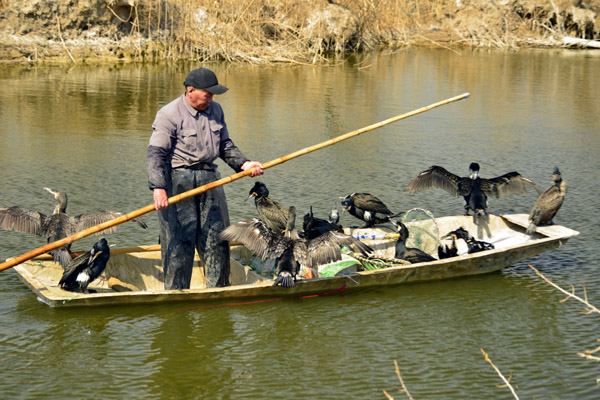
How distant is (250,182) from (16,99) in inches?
311

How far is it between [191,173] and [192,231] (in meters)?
0.53

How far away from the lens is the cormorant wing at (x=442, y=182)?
8.77 m

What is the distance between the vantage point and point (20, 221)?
7.04 m

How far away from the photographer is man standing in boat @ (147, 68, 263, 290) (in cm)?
620

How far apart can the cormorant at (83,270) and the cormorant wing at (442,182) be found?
4.10 metres

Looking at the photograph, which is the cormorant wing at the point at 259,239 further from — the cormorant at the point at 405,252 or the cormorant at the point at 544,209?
the cormorant at the point at 544,209

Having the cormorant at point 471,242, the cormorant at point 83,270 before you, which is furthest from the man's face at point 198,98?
the cormorant at point 471,242

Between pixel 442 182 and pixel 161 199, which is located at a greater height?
pixel 161 199

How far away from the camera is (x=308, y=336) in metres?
6.36

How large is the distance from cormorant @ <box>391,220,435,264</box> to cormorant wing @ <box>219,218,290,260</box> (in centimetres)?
143

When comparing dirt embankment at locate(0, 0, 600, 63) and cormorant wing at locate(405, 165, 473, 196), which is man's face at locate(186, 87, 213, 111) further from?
dirt embankment at locate(0, 0, 600, 63)

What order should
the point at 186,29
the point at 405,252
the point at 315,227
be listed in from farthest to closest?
1. the point at 186,29
2. the point at 315,227
3. the point at 405,252


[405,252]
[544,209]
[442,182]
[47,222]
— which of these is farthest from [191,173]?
[544,209]

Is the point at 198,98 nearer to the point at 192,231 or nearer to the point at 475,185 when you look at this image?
the point at 192,231
